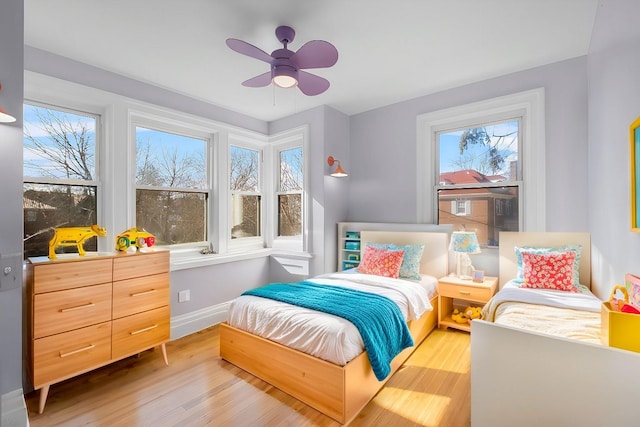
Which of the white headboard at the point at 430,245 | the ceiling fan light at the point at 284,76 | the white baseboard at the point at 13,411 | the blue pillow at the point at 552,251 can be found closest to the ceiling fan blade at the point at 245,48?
the ceiling fan light at the point at 284,76

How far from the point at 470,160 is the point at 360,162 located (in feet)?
4.46

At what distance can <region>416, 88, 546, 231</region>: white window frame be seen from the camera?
9.10 ft

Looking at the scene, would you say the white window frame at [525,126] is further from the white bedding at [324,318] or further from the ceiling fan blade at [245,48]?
the ceiling fan blade at [245,48]

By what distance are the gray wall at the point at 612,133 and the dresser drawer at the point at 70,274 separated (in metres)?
3.30

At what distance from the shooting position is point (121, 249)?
8.02ft

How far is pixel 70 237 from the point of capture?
7.11 feet

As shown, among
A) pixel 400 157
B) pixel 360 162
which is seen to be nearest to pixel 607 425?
pixel 400 157

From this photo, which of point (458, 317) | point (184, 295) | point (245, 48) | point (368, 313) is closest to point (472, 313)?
point (458, 317)

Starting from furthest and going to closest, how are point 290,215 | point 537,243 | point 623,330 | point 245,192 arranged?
point 290,215 → point 245,192 → point 537,243 → point 623,330

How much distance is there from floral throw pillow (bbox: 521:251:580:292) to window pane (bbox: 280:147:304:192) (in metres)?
2.64

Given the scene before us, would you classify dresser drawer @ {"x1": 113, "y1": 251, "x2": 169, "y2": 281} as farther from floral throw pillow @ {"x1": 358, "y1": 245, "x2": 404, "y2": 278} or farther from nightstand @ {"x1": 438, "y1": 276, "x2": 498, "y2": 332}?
nightstand @ {"x1": 438, "y1": 276, "x2": 498, "y2": 332}

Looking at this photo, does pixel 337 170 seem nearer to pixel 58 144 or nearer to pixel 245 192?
pixel 245 192

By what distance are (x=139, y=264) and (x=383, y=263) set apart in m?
2.30

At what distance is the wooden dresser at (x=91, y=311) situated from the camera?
6.24ft
